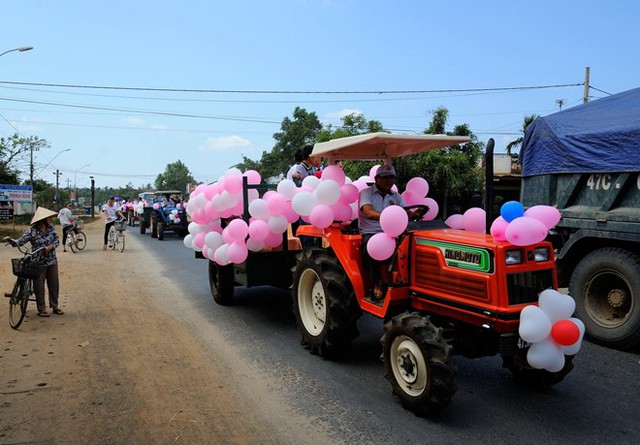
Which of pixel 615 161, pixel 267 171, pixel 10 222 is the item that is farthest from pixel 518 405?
pixel 267 171

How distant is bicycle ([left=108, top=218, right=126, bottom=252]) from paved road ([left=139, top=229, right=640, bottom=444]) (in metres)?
11.7

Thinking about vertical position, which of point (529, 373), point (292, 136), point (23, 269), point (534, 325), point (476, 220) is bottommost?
point (529, 373)

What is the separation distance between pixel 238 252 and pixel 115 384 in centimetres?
221

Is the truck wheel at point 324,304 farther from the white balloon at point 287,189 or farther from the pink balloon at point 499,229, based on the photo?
the pink balloon at point 499,229

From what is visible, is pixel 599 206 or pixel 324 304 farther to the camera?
pixel 599 206

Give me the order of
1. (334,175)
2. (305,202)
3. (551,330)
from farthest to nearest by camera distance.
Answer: (305,202) < (334,175) < (551,330)

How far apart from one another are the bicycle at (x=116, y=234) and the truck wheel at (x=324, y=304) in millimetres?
12369

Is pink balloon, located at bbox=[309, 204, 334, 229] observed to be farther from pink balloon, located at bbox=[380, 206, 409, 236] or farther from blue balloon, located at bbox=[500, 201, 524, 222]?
blue balloon, located at bbox=[500, 201, 524, 222]

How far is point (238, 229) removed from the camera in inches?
251

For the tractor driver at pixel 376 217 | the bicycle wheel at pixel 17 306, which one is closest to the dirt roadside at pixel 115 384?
the bicycle wheel at pixel 17 306

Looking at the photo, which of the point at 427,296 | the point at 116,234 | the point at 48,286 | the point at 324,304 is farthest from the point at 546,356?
the point at 116,234

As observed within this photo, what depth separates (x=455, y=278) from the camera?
409 cm

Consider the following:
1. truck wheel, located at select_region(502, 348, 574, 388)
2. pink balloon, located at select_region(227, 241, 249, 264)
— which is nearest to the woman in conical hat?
pink balloon, located at select_region(227, 241, 249, 264)

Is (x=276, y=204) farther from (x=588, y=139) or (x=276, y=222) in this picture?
(x=588, y=139)
